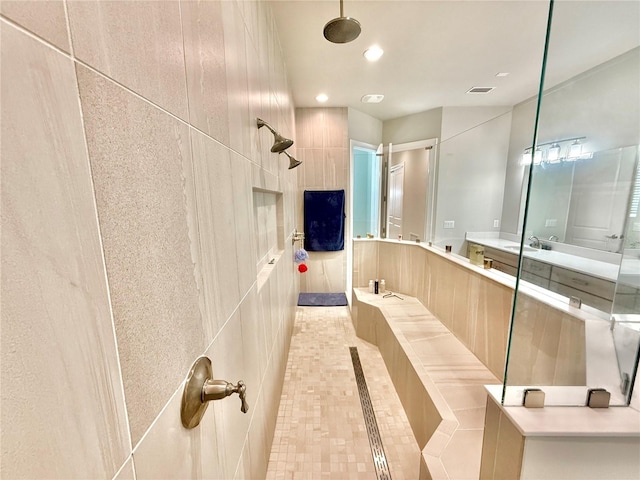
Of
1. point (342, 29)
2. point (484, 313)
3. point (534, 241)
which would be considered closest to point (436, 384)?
point (484, 313)

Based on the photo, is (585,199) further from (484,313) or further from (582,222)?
(484,313)

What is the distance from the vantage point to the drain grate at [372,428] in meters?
1.29

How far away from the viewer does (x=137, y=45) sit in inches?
15.3

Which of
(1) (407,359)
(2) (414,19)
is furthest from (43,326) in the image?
(2) (414,19)

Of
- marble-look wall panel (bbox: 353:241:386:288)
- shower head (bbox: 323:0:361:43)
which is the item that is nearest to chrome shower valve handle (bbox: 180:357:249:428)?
shower head (bbox: 323:0:361:43)

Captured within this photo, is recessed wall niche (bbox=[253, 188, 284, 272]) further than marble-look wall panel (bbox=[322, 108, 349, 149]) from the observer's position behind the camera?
No

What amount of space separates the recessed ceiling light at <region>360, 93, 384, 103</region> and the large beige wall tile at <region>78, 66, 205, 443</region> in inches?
115

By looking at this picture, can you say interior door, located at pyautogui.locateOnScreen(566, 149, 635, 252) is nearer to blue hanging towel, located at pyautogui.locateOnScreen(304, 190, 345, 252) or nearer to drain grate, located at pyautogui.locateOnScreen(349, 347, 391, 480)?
drain grate, located at pyautogui.locateOnScreen(349, 347, 391, 480)

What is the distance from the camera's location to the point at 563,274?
53.6 inches

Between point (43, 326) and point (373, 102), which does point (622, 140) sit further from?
point (373, 102)

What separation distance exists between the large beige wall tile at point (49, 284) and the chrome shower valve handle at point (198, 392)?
0.19 meters

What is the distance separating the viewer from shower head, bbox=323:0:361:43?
130 cm

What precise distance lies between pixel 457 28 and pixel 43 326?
2613 mm

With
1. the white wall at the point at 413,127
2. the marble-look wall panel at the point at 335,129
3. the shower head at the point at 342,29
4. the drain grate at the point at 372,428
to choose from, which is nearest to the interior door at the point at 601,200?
the shower head at the point at 342,29
